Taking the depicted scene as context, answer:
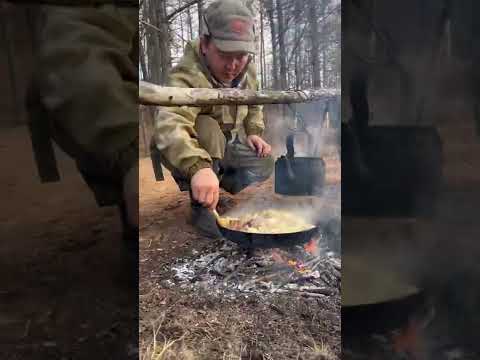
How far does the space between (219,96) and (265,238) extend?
2.98 feet

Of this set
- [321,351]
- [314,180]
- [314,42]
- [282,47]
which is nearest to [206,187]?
[314,180]

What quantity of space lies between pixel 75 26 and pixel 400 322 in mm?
2688

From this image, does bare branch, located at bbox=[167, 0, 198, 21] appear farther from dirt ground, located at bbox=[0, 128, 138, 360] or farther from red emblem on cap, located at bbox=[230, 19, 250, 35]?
dirt ground, located at bbox=[0, 128, 138, 360]

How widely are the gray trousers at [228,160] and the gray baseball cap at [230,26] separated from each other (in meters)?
0.46

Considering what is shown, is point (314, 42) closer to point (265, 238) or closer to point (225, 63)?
point (225, 63)

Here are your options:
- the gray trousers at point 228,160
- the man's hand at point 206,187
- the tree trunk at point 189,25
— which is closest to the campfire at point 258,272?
the man's hand at point 206,187

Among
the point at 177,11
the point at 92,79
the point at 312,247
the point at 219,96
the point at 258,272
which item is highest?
the point at 177,11

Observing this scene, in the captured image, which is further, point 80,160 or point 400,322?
point 400,322

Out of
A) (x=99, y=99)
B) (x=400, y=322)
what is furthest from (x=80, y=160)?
(x=400, y=322)

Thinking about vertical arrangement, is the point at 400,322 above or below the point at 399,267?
below

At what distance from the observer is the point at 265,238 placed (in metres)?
2.90

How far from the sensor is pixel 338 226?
2.96 metres

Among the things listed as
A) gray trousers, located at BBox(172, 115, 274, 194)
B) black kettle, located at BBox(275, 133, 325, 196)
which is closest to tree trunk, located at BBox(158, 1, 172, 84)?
gray trousers, located at BBox(172, 115, 274, 194)

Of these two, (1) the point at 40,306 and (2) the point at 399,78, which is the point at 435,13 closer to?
(2) the point at 399,78
